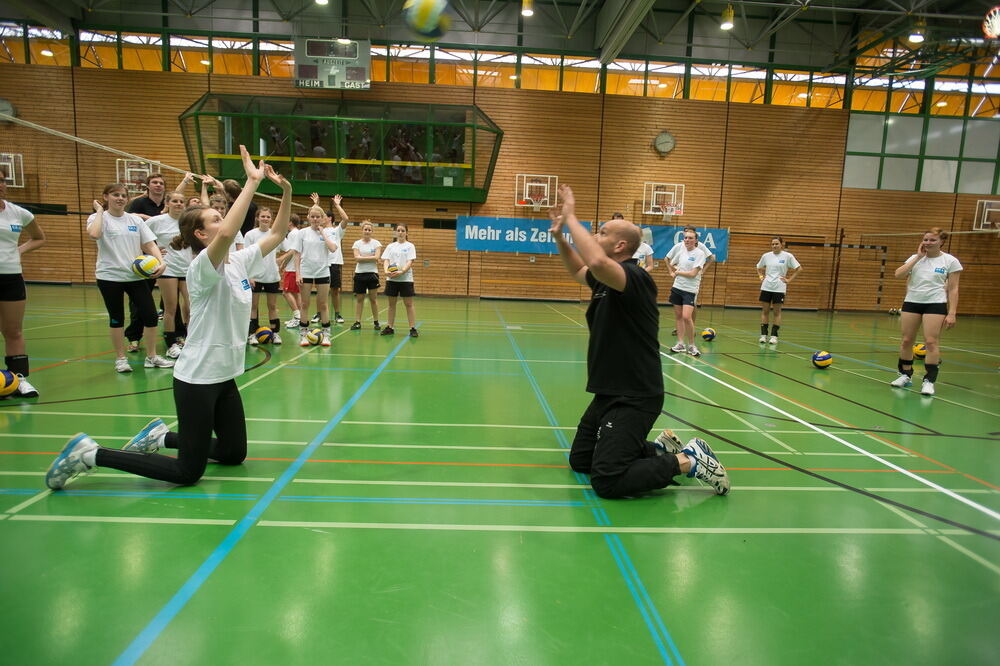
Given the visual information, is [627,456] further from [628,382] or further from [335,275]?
[335,275]

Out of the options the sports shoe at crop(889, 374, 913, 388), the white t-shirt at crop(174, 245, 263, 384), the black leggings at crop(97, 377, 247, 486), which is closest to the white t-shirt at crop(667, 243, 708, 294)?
the sports shoe at crop(889, 374, 913, 388)

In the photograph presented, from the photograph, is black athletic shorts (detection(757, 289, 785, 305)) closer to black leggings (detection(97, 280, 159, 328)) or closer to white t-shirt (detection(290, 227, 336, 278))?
white t-shirt (detection(290, 227, 336, 278))

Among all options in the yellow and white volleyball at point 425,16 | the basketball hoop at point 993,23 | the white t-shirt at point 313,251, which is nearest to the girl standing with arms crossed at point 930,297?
the basketball hoop at point 993,23

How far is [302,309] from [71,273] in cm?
1455

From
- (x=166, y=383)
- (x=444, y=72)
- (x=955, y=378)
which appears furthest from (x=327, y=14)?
(x=955, y=378)

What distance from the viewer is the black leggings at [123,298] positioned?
22.0 ft

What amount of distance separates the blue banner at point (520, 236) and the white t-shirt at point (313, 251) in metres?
9.46

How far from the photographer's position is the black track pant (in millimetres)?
3711

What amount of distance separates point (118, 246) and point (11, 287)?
118cm

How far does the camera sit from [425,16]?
790 centimetres

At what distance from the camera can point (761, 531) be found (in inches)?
136

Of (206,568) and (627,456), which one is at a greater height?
(627,456)

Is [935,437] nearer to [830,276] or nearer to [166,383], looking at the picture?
[166,383]

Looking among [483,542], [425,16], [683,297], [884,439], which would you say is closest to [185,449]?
[483,542]
